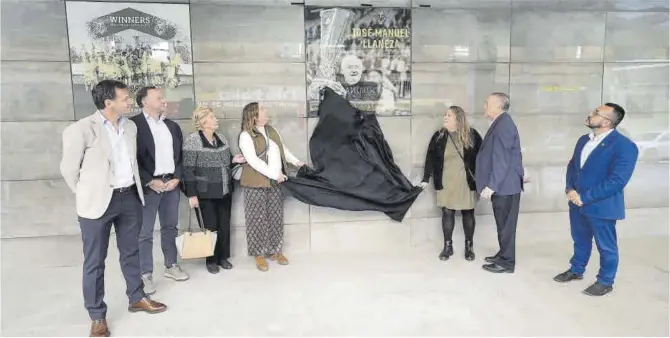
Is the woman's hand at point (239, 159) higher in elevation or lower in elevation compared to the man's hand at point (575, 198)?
higher

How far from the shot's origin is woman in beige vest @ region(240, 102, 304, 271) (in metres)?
4.03

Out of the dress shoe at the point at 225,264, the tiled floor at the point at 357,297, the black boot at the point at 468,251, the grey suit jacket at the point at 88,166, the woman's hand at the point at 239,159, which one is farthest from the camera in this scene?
the black boot at the point at 468,251

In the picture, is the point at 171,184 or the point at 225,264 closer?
the point at 171,184

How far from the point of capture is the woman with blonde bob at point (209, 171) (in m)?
3.89

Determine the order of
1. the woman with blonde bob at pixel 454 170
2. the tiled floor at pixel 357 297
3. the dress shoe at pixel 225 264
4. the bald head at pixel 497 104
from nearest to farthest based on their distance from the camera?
1. the tiled floor at pixel 357 297
2. the bald head at pixel 497 104
3. the dress shoe at pixel 225 264
4. the woman with blonde bob at pixel 454 170

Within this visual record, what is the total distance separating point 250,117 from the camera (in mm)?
4035

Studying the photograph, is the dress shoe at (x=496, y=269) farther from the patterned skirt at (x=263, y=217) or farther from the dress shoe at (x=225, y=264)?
the dress shoe at (x=225, y=264)

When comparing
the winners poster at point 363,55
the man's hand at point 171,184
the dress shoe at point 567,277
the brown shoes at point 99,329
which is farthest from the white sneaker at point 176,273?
the dress shoe at point 567,277

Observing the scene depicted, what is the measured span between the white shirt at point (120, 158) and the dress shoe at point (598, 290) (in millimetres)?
3100

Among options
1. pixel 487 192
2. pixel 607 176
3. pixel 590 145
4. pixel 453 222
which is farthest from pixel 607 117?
pixel 453 222

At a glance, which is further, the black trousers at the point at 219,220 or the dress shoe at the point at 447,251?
the dress shoe at the point at 447,251

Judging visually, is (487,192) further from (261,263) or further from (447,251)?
(261,263)

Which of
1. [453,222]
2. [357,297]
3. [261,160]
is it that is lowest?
[357,297]

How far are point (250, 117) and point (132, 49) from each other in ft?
3.73
